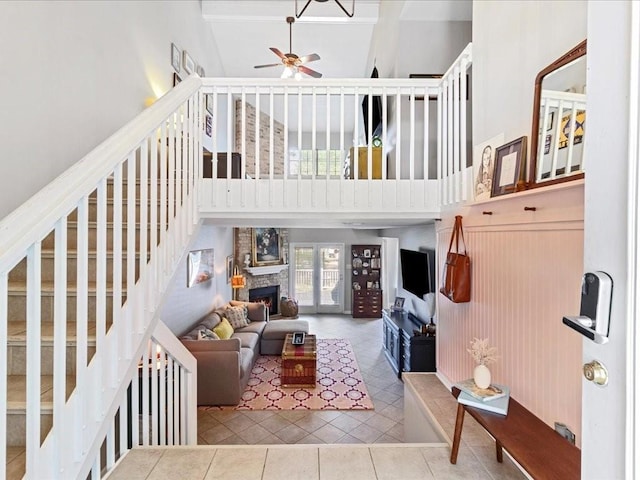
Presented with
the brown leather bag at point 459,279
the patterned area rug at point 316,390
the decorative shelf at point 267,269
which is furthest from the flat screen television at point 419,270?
the decorative shelf at point 267,269

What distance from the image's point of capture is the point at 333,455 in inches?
65.3

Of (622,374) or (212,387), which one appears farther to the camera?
(212,387)

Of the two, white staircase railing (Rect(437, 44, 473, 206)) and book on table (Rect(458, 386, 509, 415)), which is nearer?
book on table (Rect(458, 386, 509, 415))

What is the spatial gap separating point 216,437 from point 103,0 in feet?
13.7

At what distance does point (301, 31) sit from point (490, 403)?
592 cm

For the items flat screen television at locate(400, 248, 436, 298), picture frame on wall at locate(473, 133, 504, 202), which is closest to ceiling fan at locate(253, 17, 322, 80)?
flat screen television at locate(400, 248, 436, 298)

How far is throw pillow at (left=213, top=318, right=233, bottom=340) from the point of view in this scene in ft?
16.3

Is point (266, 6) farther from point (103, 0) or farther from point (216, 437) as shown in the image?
point (216, 437)

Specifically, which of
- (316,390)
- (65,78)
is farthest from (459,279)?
(65,78)

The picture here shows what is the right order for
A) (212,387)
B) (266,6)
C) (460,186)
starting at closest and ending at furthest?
(460,186) → (212,387) → (266,6)

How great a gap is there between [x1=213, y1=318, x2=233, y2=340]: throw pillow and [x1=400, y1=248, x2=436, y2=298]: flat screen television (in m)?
2.81

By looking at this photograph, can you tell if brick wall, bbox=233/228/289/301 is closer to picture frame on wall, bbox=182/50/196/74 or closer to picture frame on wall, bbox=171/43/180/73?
picture frame on wall, bbox=182/50/196/74

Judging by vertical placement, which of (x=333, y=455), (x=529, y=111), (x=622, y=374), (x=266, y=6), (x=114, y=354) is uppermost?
(x=266, y=6)

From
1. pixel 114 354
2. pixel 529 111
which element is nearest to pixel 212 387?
pixel 114 354
